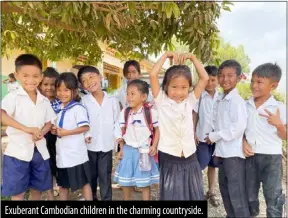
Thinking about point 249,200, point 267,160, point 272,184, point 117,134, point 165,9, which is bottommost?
point 249,200

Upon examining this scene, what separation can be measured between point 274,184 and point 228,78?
959 mm

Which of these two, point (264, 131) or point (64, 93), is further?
point (64, 93)

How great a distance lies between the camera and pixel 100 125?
2.71 meters

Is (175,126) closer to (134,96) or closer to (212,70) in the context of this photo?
(134,96)

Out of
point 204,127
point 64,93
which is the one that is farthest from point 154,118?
point 64,93

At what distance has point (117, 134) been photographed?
2.63m

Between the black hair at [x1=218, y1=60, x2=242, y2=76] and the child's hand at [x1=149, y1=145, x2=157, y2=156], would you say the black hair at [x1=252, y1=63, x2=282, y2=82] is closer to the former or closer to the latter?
the black hair at [x1=218, y1=60, x2=242, y2=76]

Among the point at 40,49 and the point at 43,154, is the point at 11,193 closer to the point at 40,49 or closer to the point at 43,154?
the point at 43,154

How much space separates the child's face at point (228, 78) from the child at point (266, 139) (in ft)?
0.64

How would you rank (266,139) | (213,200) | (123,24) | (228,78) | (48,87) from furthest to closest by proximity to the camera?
(213,200), (48,87), (123,24), (228,78), (266,139)

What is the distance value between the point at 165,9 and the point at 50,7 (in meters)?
0.94

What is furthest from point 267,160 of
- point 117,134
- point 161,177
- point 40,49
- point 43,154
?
point 40,49

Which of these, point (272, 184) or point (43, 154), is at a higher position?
point (43, 154)

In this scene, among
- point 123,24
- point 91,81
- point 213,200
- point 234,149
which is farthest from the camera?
point 213,200
